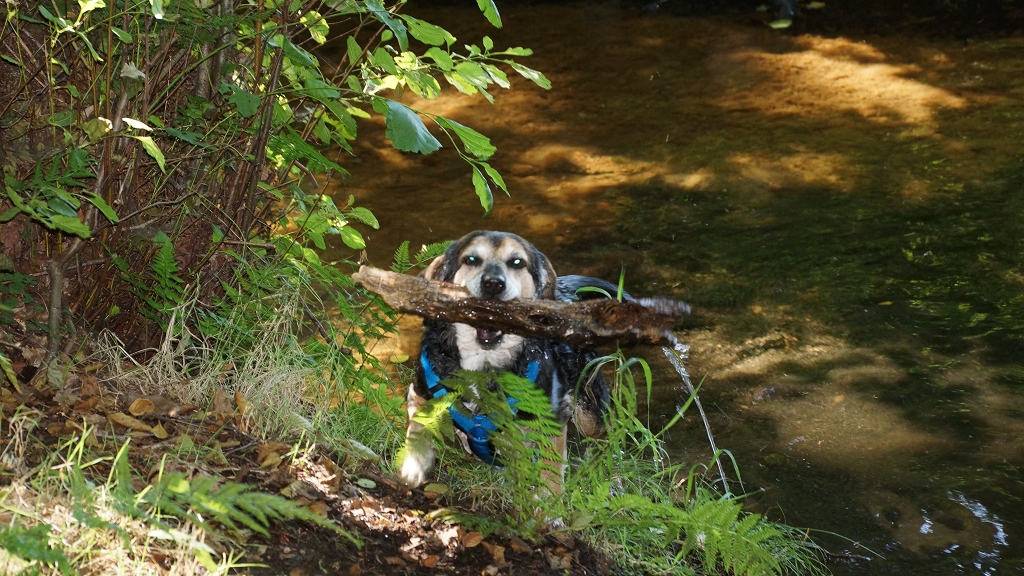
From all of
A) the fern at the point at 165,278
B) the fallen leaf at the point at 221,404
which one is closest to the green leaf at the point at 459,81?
the fern at the point at 165,278

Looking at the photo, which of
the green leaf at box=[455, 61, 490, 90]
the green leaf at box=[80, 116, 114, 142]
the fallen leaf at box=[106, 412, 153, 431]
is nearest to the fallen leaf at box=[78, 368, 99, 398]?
the fallen leaf at box=[106, 412, 153, 431]

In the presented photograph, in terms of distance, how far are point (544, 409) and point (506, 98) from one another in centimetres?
751

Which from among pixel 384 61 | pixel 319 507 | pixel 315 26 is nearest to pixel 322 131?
pixel 315 26

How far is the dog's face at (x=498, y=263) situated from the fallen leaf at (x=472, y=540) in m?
1.21

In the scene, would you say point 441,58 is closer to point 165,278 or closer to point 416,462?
point 165,278

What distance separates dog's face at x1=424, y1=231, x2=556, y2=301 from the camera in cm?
452

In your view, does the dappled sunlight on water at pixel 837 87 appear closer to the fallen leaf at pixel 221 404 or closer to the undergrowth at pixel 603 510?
the undergrowth at pixel 603 510

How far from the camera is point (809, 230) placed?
24.3 ft

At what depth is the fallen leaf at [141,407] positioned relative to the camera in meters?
3.58

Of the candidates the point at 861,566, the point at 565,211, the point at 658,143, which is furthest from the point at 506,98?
the point at 861,566

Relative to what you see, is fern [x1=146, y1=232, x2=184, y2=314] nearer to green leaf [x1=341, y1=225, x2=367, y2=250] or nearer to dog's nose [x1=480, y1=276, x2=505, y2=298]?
green leaf [x1=341, y1=225, x2=367, y2=250]

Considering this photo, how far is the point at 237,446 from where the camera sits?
3602mm

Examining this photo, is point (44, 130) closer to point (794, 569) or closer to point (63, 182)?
point (63, 182)

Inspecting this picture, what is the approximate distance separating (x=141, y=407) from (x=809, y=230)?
17.5 feet
